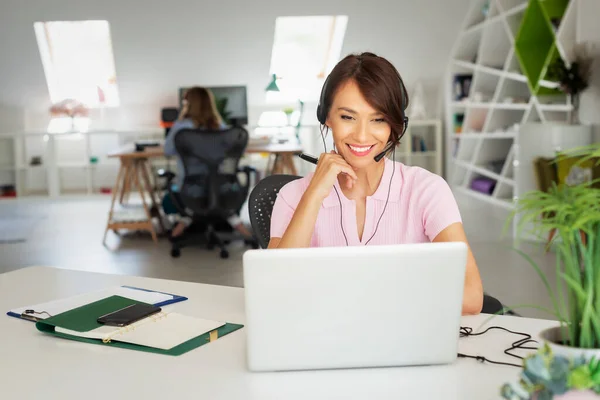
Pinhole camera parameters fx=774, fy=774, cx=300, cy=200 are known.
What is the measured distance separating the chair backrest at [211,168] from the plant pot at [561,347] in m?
4.74

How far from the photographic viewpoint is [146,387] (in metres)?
1.29

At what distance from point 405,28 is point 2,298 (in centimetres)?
804

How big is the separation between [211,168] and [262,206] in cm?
337

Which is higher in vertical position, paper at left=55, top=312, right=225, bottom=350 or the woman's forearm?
the woman's forearm

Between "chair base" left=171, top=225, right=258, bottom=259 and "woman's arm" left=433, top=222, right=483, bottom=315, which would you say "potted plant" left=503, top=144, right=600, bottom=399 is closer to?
"woman's arm" left=433, top=222, right=483, bottom=315

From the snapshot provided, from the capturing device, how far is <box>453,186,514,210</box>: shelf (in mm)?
7887

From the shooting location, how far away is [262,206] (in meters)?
2.48

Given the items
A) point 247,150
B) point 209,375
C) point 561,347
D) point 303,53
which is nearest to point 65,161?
point 303,53

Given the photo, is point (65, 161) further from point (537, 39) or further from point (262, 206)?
point (262, 206)

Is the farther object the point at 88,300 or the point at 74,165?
the point at 74,165

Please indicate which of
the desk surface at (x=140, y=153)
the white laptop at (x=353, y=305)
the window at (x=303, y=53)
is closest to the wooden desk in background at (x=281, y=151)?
the desk surface at (x=140, y=153)

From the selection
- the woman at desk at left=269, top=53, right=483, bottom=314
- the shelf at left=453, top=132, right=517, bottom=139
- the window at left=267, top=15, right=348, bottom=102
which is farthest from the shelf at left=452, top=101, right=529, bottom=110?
the woman at desk at left=269, top=53, right=483, bottom=314

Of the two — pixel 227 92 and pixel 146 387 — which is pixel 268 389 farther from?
pixel 227 92

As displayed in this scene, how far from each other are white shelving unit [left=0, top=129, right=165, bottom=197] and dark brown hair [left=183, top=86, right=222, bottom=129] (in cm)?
402
